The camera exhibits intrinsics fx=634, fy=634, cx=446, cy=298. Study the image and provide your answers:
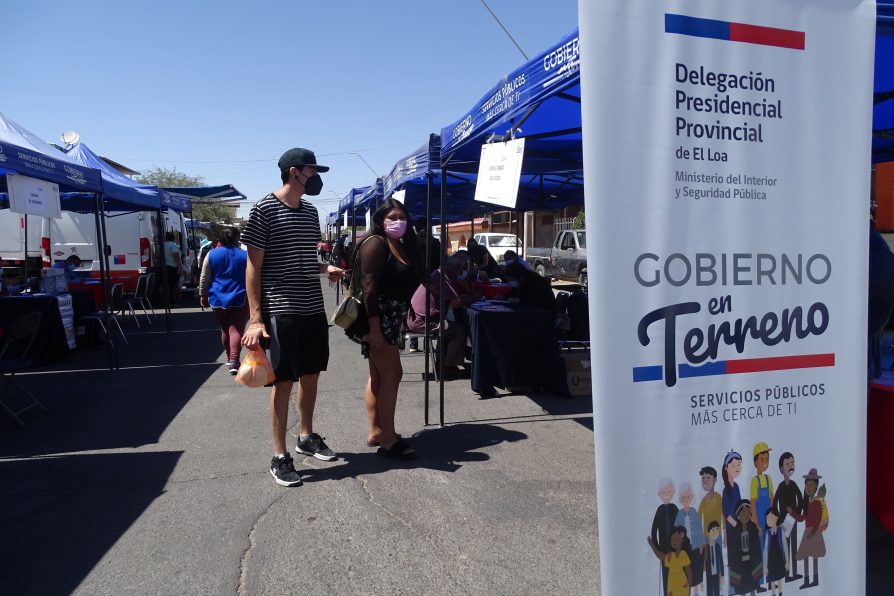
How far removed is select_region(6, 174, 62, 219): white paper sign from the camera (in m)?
6.07

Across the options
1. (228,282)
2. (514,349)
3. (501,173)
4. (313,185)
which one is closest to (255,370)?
(313,185)

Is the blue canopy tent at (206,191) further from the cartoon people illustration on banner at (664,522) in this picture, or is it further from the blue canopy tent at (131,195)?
the cartoon people illustration on banner at (664,522)

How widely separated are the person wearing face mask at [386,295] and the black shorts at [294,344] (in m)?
0.36

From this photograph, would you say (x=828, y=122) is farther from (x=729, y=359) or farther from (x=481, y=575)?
(x=481, y=575)

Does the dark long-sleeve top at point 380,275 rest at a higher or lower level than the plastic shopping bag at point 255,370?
higher

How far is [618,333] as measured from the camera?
1.69m

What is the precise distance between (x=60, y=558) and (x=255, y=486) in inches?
44.3

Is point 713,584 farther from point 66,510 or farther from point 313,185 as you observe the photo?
point 66,510

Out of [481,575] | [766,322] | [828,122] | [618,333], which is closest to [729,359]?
[766,322]

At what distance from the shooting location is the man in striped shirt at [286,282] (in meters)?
3.76

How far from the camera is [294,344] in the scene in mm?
3855

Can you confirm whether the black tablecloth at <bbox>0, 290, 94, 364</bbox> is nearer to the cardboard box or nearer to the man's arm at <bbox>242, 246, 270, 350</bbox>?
the man's arm at <bbox>242, 246, 270, 350</bbox>

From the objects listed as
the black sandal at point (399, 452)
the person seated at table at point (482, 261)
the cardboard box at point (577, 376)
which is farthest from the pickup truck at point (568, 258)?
the black sandal at point (399, 452)

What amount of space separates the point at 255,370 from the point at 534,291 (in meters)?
3.46
